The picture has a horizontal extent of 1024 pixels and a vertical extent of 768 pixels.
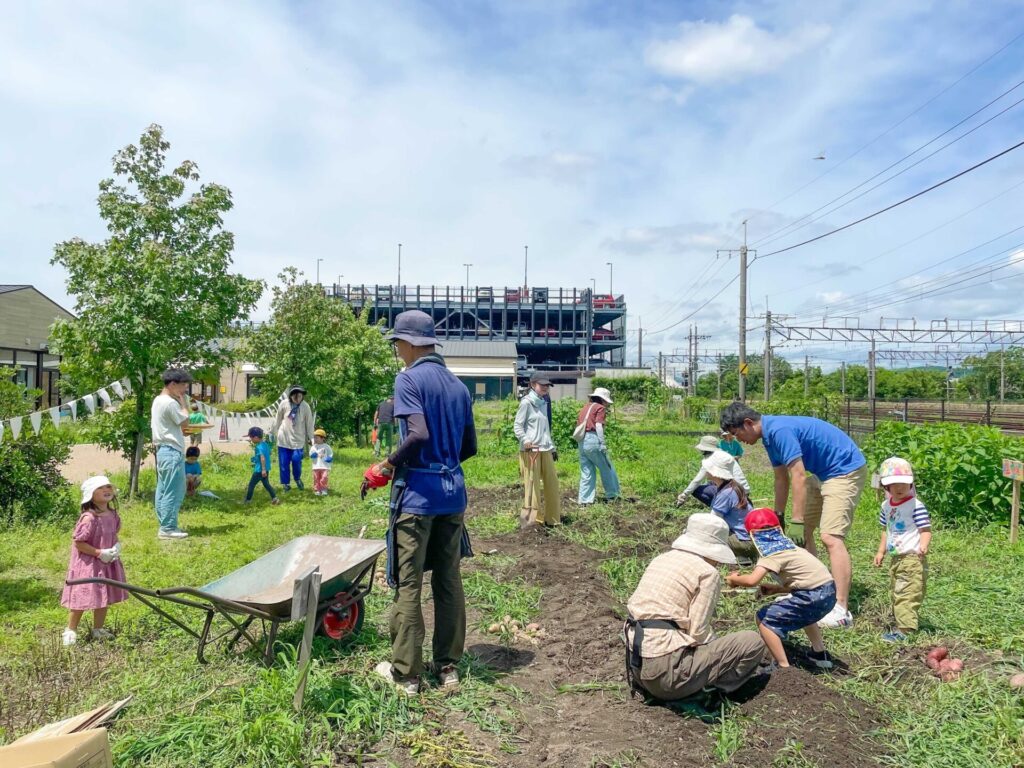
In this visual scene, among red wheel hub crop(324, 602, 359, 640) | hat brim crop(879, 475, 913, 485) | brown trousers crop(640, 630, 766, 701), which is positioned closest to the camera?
brown trousers crop(640, 630, 766, 701)

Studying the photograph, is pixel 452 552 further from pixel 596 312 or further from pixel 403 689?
pixel 596 312

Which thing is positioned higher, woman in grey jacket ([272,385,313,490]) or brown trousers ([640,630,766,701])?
woman in grey jacket ([272,385,313,490])

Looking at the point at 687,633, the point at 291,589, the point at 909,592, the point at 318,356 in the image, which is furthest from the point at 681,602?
the point at 318,356

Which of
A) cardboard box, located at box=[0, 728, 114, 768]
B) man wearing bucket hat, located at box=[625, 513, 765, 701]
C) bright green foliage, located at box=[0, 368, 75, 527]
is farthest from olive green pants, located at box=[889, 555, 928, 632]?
bright green foliage, located at box=[0, 368, 75, 527]

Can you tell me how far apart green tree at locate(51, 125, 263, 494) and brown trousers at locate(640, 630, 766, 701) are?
8148 mm

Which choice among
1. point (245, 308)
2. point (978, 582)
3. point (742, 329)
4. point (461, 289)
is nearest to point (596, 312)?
point (461, 289)

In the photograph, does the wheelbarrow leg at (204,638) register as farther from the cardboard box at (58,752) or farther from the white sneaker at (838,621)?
the white sneaker at (838,621)

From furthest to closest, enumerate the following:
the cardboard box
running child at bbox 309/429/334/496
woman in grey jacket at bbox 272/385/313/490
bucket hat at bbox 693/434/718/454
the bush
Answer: running child at bbox 309/429/334/496
woman in grey jacket at bbox 272/385/313/490
the bush
bucket hat at bbox 693/434/718/454
the cardboard box

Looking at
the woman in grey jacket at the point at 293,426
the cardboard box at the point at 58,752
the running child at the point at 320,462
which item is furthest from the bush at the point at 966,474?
the cardboard box at the point at 58,752

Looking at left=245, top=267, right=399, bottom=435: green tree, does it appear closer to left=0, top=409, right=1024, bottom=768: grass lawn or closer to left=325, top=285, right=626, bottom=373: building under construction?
left=0, top=409, right=1024, bottom=768: grass lawn

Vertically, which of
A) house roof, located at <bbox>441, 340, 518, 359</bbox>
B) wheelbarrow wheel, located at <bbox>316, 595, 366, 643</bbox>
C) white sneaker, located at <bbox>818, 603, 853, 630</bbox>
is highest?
house roof, located at <bbox>441, 340, 518, 359</bbox>

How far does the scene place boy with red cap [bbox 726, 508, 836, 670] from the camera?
13.6ft

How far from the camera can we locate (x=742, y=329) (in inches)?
1214

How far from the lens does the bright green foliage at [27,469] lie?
8062 millimetres
